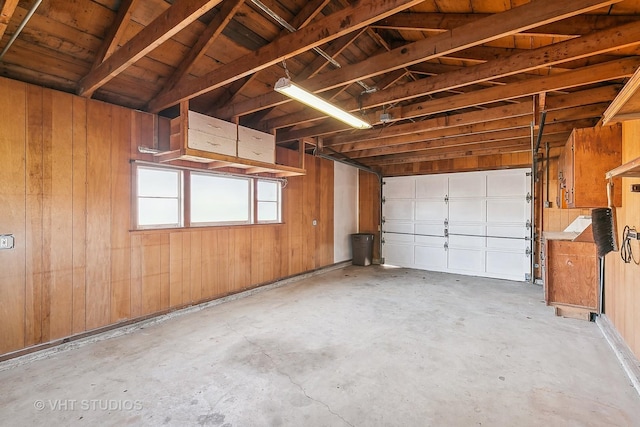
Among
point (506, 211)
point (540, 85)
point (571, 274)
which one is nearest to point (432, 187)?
point (506, 211)

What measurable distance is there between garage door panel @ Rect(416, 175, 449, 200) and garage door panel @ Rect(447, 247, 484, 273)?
1.24 metres

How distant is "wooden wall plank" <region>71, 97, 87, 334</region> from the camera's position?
297 centimetres

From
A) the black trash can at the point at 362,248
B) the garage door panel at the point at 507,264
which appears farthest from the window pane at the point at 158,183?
the garage door panel at the point at 507,264

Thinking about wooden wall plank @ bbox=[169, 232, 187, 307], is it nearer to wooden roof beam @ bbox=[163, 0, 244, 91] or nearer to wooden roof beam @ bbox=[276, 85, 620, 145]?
wooden roof beam @ bbox=[163, 0, 244, 91]

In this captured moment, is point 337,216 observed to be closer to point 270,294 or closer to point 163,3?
point 270,294

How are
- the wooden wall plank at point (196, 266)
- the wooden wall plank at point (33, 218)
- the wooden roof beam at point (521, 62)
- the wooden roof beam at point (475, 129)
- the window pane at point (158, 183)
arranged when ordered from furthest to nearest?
the wooden wall plank at point (196, 266)
the wooden roof beam at point (475, 129)
the window pane at point (158, 183)
the wooden wall plank at point (33, 218)
the wooden roof beam at point (521, 62)

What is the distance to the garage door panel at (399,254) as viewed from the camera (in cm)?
711

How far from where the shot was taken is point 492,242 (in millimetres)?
6082

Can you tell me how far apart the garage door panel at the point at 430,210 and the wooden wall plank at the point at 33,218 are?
6.45 m

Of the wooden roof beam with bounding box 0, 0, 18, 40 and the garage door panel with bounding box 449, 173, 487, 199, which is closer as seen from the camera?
the wooden roof beam with bounding box 0, 0, 18, 40

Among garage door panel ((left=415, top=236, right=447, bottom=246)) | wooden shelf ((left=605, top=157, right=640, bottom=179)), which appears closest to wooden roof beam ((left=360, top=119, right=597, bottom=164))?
garage door panel ((left=415, top=236, right=447, bottom=246))

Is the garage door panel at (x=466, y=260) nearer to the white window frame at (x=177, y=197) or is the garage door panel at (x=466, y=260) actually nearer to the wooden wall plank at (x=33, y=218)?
the white window frame at (x=177, y=197)

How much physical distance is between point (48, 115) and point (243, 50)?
6.40 feet

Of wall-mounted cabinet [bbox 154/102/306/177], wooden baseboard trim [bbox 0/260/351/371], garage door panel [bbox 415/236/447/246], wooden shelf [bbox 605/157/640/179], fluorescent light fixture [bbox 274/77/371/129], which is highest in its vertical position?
fluorescent light fixture [bbox 274/77/371/129]
